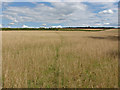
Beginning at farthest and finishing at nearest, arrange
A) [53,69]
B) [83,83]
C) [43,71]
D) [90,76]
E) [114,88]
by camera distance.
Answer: [53,69]
[43,71]
[90,76]
[83,83]
[114,88]

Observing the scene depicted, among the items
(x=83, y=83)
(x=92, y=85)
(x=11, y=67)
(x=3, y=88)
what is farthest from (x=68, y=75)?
(x=11, y=67)

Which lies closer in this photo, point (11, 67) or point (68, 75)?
point (68, 75)

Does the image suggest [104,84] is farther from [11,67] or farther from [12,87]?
[11,67]

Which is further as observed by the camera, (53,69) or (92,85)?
(53,69)

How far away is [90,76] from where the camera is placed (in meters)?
4.02

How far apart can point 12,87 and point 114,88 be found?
140 inches

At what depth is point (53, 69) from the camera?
4.68 meters

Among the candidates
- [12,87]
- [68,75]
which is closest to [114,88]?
[68,75]

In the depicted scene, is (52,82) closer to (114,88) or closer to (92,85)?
(92,85)

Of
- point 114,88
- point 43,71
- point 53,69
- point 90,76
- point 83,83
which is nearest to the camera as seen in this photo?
point 114,88

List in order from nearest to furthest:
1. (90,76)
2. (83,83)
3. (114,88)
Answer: (114,88) → (83,83) → (90,76)

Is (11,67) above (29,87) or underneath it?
above

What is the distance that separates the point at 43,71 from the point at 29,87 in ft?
3.77

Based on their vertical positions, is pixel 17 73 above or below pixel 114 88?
above
